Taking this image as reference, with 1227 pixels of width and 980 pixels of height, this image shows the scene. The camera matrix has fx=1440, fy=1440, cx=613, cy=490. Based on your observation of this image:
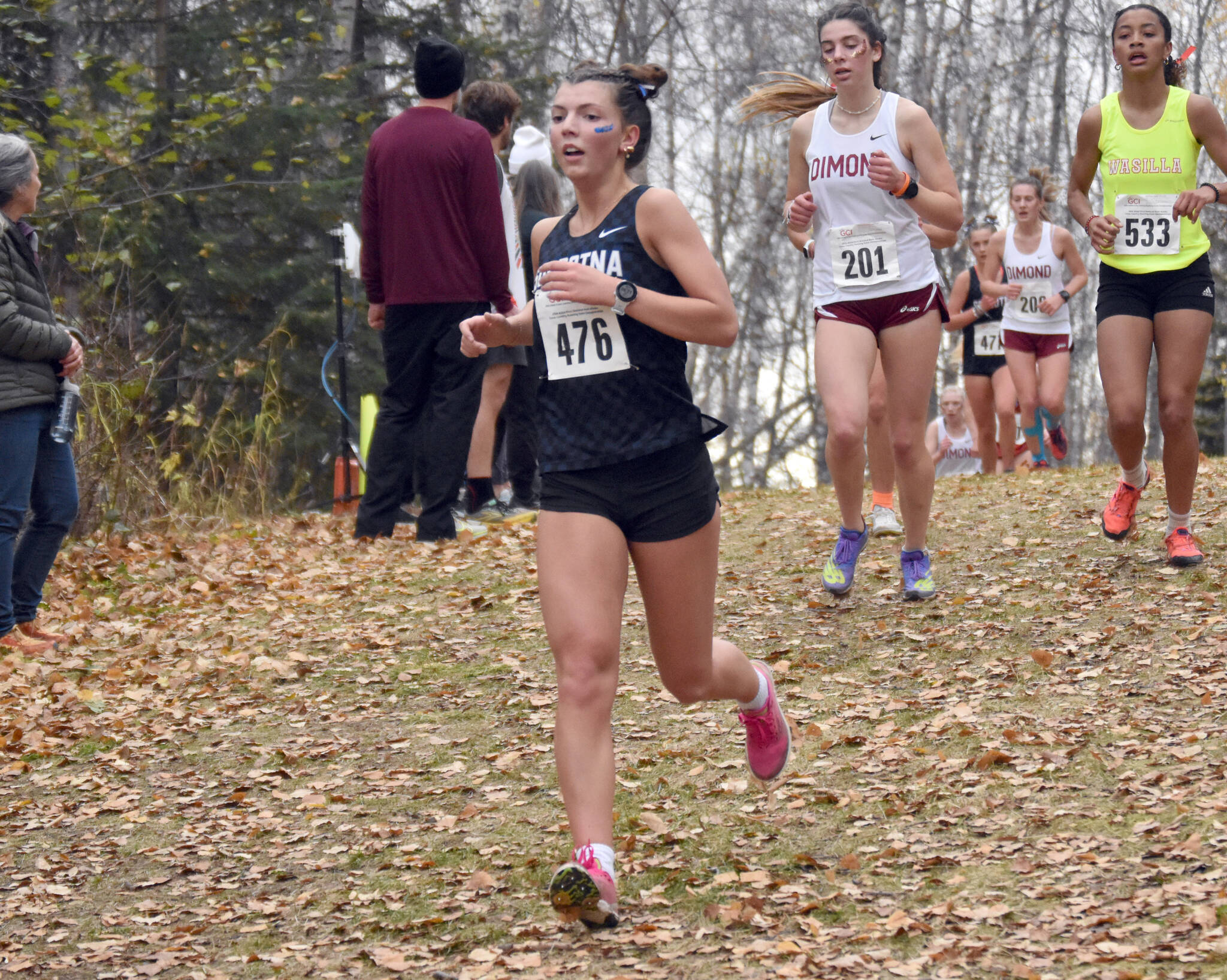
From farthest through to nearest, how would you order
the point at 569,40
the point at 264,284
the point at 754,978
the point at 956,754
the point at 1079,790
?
the point at 569,40 → the point at 264,284 → the point at 956,754 → the point at 1079,790 → the point at 754,978

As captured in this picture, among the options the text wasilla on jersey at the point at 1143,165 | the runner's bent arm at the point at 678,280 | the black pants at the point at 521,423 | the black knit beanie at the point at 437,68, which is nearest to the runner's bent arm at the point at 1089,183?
the text wasilla on jersey at the point at 1143,165

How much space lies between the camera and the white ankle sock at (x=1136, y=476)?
6.96m

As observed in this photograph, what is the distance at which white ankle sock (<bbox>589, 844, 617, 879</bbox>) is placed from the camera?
358 cm

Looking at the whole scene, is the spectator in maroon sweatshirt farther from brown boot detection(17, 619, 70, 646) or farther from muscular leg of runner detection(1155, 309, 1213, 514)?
muscular leg of runner detection(1155, 309, 1213, 514)

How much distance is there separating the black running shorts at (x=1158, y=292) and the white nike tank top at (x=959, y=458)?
A: 8.01m

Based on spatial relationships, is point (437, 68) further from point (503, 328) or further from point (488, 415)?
point (503, 328)

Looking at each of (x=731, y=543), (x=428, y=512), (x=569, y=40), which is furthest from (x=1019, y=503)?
(x=569, y=40)

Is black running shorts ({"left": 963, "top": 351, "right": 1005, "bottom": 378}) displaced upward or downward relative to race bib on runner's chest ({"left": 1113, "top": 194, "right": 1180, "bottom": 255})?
downward

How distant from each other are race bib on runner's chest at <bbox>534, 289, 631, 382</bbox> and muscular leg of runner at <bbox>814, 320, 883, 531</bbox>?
2.54 meters

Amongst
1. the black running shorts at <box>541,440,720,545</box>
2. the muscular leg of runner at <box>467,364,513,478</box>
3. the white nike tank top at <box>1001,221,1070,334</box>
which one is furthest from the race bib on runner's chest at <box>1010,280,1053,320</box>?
the black running shorts at <box>541,440,720,545</box>

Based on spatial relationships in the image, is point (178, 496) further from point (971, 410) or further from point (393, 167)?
point (971, 410)

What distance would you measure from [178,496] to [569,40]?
1620 centimetres

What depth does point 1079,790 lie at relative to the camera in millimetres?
4398

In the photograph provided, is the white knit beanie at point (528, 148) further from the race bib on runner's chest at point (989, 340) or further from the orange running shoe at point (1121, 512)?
the race bib on runner's chest at point (989, 340)
